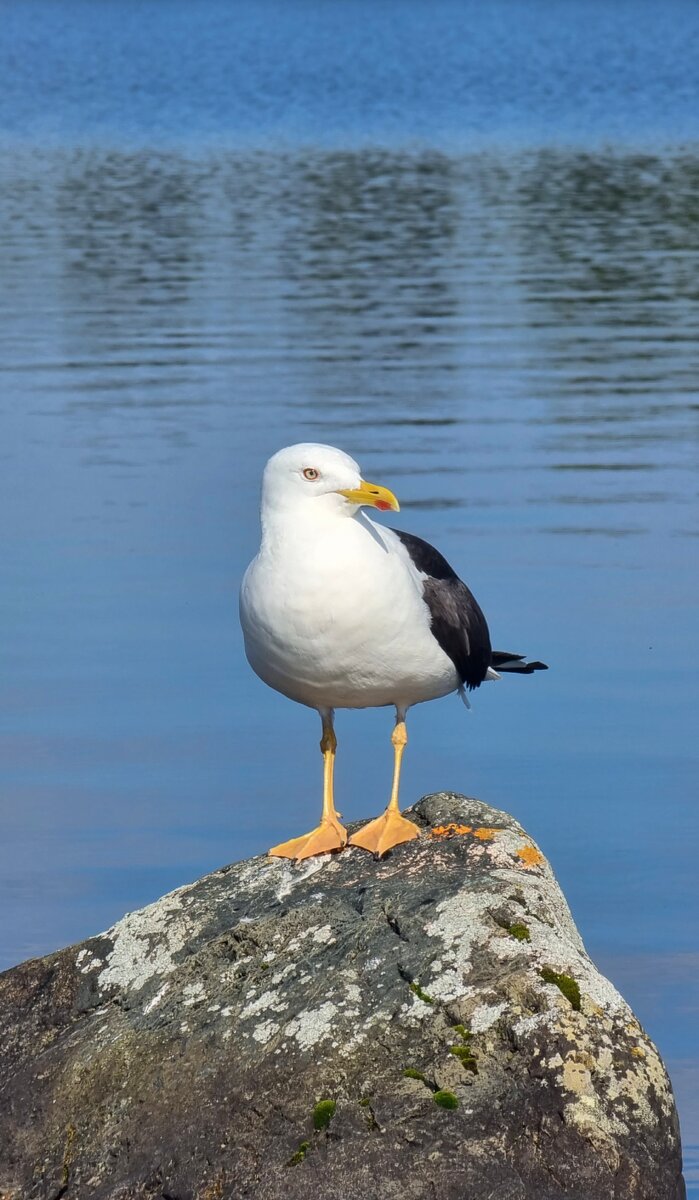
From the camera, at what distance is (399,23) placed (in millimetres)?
123812

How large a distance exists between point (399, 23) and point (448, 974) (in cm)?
12363

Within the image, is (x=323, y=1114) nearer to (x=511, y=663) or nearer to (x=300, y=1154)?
(x=300, y=1154)

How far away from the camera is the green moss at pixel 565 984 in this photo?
5.41 m

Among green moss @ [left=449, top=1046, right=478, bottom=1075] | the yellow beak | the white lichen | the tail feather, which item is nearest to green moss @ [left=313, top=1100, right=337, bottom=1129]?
the white lichen

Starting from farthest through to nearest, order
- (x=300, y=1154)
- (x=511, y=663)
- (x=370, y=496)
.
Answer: (x=511, y=663) → (x=370, y=496) → (x=300, y=1154)

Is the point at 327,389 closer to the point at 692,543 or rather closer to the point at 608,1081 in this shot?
the point at 692,543

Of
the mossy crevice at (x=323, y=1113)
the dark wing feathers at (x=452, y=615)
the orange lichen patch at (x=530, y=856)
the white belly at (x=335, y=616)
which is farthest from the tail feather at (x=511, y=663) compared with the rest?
the mossy crevice at (x=323, y=1113)

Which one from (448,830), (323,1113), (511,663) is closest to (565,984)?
(323,1113)

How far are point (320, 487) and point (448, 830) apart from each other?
46.3 inches

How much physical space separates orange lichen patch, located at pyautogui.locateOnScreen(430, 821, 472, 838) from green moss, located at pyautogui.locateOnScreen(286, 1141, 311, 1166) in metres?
1.49

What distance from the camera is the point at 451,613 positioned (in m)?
7.06

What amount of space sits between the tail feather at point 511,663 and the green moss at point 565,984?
2664 mm

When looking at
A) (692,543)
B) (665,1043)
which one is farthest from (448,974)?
(692,543)

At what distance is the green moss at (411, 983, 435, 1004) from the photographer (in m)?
5.50
